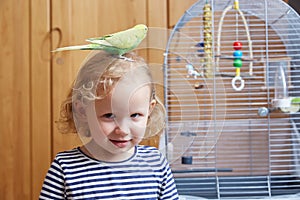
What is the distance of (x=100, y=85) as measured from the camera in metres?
0.76

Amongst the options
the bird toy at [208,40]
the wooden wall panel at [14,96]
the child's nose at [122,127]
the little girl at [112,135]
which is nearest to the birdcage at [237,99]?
the bird toy at [208,40]

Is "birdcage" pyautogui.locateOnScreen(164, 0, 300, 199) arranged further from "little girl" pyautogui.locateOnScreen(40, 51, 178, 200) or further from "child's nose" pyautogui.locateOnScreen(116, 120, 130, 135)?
"child's nose" pyautogui.locateOnScreen(116, 120, 130, 135)

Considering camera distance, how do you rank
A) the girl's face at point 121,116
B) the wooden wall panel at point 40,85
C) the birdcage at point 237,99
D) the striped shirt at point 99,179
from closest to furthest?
the girl's face at point 121,116 → the striped shirt at point 99,179 → the birdcage at point 237,99 → the wooden wall panel at point 40,85

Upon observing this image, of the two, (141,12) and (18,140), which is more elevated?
(141,12)

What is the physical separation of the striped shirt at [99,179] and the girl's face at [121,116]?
71mm

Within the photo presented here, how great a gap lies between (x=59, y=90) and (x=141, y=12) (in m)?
0.38

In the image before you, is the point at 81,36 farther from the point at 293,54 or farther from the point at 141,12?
the point at 293,54

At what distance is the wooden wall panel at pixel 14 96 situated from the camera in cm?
168

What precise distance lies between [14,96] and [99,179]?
36.5 inches

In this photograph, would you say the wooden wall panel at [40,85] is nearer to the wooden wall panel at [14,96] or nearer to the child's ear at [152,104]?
the wooden wall panel at [14,96]

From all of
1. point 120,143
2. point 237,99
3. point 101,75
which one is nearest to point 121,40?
point 101,75

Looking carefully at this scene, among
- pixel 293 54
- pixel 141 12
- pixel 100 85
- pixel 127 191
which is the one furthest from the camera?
pixel 141 12

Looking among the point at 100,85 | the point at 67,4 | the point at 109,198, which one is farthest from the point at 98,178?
the point at 67,4

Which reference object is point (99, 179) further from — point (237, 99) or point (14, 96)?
point (14, 96)
